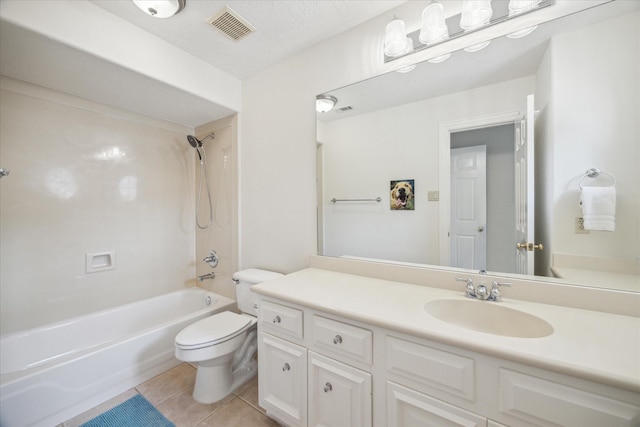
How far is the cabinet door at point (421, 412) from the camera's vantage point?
0.79 metres

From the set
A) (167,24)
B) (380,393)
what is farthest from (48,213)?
(380,393)

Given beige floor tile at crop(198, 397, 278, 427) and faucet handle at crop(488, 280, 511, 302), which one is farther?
beige floor tile at crop(198, 397, 278, 427)

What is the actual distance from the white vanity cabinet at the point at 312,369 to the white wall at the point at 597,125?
1.03 meters

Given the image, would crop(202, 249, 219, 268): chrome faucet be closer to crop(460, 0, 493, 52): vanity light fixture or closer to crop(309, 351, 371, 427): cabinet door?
crop(309, 351, 371, 427): cabinet door

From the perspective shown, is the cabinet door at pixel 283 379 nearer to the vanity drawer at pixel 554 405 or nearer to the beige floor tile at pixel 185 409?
the beige floor tile at pixel 185 409

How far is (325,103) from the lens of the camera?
5.64 feet

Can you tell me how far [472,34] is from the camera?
1220mm

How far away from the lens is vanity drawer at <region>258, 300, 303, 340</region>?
46.4 inches

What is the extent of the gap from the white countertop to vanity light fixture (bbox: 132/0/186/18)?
166 centimetres

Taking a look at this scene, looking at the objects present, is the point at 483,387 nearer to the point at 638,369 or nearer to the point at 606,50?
the point at 638,369

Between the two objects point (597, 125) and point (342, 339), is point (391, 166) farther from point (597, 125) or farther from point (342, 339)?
point (342, 339)

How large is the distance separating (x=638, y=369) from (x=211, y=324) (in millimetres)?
1963

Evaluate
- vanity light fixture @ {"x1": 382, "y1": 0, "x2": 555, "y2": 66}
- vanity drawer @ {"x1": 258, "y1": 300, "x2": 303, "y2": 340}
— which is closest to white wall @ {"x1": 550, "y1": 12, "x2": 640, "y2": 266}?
vanity light fixture @ {"x1": 382, "y1": 0, "x2": 555, "y2": 66}

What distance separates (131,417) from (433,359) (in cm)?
181
